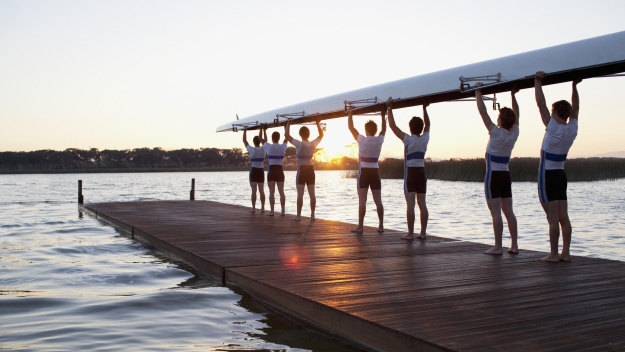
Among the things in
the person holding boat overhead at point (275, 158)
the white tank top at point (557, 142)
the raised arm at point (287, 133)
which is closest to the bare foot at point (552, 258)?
the white tank top at point (557, 142)

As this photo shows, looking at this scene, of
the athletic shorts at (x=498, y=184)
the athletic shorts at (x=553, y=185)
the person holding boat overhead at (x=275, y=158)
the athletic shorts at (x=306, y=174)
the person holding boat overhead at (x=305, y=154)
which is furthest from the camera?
the person holding boat overhead at (x=275, y=158)

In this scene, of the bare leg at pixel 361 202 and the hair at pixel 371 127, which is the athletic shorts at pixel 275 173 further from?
the hair at pixel 371 127

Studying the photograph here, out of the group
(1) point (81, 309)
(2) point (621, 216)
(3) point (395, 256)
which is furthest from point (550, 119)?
(2) point (621, 216)

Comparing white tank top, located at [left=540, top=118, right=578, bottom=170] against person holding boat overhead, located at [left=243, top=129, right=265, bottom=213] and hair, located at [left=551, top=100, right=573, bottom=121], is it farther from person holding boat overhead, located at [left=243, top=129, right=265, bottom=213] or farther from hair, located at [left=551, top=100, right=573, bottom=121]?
person holding boat overhead, located at [left=243, top=129, right=265, bottom=213]

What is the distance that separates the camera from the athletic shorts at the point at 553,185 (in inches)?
226

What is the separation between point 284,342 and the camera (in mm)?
4664

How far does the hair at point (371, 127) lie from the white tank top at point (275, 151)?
3119mm

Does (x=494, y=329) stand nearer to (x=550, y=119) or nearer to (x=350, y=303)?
(x=350, y=303)

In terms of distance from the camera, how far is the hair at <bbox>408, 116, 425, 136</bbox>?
25.1 feet

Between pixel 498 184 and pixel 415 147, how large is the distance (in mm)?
1523

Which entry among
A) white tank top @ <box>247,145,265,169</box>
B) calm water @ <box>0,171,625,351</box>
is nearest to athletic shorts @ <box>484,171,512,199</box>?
calm water @ <box>0,171,625,351</box>

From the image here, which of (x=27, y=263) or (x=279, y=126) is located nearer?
(x=27, y=263)

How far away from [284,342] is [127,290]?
9.63 ft

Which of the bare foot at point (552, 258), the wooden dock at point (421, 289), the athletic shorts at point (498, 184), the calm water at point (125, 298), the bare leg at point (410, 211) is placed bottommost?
the calm water at point (125, 298)
